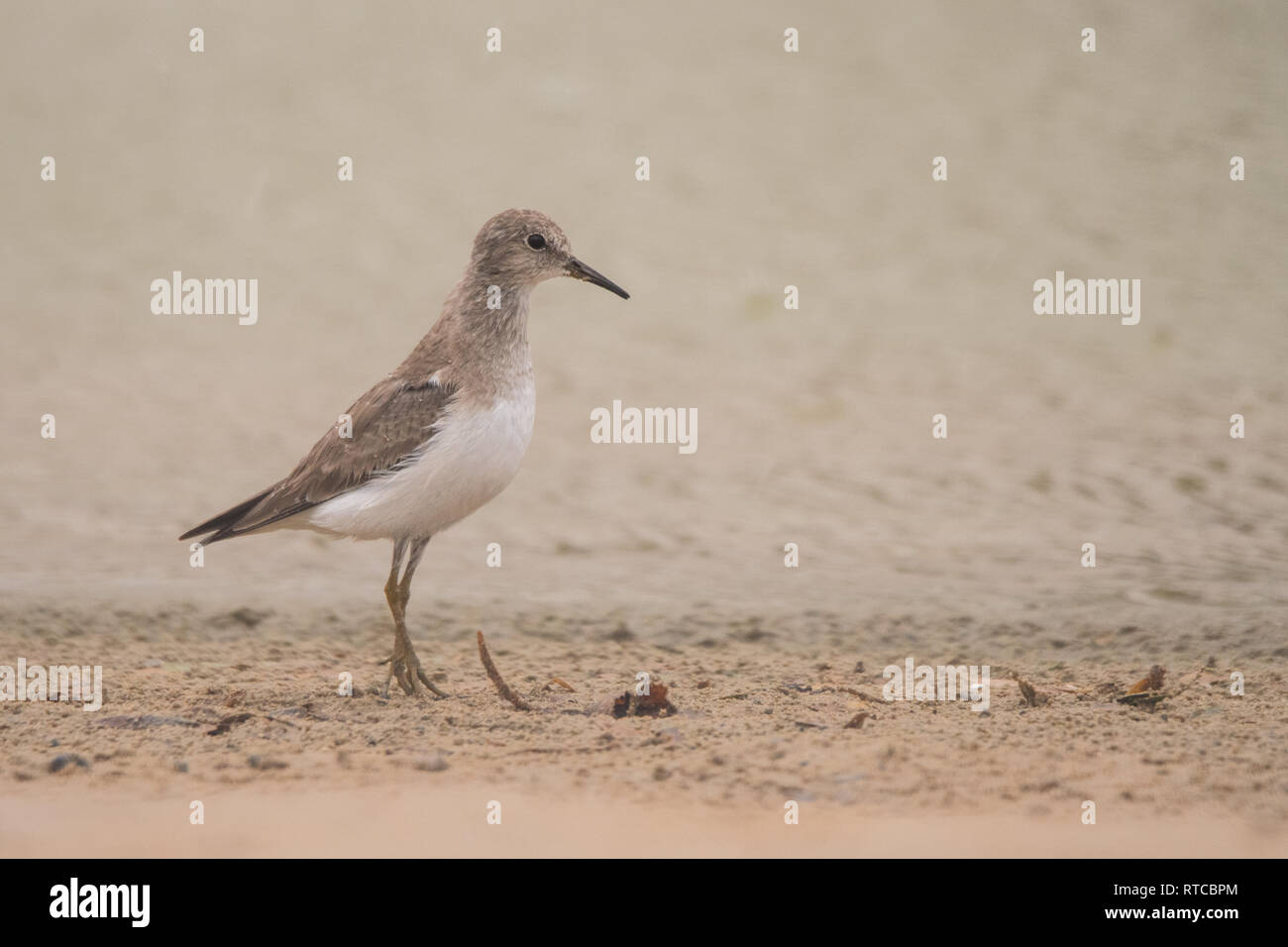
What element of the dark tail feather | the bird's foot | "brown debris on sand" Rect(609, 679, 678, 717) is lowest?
"brown debris on sand" Rect(609, 679, 678, 717)

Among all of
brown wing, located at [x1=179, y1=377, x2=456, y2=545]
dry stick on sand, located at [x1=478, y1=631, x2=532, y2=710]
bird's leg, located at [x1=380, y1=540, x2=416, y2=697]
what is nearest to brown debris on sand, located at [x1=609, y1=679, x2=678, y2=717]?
dry stick on sand, located at [x1=478, y1=631, x2=532, y2=710]

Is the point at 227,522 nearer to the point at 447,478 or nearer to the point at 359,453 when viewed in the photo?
the point at 359,453

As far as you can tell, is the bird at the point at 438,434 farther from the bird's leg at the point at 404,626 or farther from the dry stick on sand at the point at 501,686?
the dry stick on sand at the point at 501,686

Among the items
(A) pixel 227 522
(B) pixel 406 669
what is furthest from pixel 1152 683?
(A) pixel 227 522

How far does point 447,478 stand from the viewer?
5.95m

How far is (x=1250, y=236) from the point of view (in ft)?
48.3

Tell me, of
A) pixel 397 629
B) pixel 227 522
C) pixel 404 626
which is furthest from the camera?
pixel 227 522

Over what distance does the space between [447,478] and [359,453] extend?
0.53m

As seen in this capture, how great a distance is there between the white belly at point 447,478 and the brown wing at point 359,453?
70 millimetres

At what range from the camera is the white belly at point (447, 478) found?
5.96m

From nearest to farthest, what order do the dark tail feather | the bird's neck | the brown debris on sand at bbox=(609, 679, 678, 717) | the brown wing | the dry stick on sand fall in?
the brown debris on sand at bbox=(609, 679, 678, 717)
the dry stick on sand
the brown wing
the bird's neck
the dark tail feather

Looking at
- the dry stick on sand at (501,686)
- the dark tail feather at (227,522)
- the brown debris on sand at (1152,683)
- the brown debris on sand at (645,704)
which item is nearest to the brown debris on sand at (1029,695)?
the brown debris on sand at (1152,683)

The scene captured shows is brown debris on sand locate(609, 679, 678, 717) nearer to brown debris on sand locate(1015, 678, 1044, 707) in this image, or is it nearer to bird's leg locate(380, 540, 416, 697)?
bird's leg locate(380, 540, 416, 697)

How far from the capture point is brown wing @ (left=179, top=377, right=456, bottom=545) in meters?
6.11
